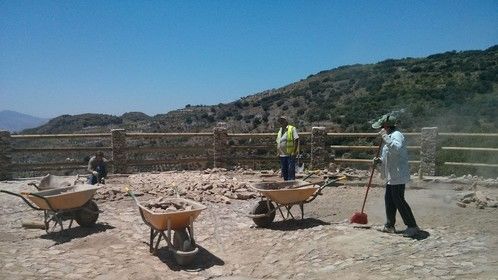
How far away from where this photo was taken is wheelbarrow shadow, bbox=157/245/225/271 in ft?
20.4

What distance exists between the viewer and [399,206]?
A: 6.54 m

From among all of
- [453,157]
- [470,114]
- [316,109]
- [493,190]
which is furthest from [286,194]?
[316,109]

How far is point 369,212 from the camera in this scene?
882 centimetres

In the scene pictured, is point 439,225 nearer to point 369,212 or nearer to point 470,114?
point 369,212

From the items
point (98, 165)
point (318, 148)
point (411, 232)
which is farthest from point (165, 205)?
point (318, 148)

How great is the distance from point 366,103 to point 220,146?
2369 cm

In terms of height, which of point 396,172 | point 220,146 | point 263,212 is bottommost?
point 263,212

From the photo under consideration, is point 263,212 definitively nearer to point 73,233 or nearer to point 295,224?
point 295,224

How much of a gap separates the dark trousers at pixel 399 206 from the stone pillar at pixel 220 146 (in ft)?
28.4

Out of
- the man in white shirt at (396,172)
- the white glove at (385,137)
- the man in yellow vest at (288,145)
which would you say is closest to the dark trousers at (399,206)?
the man in white shirt at (396,172)

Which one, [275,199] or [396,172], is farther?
[275,199]

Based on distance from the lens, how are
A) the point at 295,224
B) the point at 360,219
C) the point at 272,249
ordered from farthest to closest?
1. the point at 295,224
2. the point at 360,219
3. the point at 272,249

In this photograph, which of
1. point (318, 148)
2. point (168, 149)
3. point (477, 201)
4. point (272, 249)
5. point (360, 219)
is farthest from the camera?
point (168, 149)

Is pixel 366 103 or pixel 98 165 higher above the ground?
pixel 366 103
